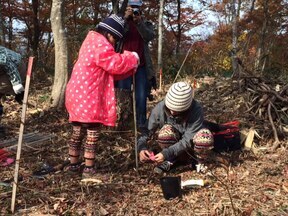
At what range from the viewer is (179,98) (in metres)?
3.24

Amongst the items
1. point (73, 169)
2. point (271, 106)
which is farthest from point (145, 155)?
point (271, 106)

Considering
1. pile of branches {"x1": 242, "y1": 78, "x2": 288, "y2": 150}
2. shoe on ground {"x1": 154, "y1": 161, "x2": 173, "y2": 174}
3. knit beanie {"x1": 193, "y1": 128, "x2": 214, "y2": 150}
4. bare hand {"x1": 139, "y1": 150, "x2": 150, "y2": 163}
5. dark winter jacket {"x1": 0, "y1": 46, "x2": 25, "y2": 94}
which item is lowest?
shoe on ground {"x1": 154, "y1": 161, "x2": 173, "y2": 174}

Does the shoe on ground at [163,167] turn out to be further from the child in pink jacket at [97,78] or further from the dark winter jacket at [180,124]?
the child in pink jacket at [97,78]

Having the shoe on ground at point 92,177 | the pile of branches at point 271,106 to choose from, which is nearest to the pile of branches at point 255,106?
the pile of branches at point 271,106

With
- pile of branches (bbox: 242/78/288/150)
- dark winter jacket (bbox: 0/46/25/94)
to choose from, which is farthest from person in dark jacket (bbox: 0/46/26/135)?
pile of branches (bbox: 242/78/288/150)

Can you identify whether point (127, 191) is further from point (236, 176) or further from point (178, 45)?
point (178, 45)

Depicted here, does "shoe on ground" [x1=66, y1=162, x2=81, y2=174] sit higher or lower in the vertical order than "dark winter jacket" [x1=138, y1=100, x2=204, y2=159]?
lower

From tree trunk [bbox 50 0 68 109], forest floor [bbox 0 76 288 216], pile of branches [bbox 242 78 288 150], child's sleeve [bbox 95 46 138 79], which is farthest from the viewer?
tree trunk [bbox 50 0 68 109]

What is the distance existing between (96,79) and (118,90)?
4.50ft

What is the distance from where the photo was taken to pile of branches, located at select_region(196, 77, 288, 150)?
4332 mm

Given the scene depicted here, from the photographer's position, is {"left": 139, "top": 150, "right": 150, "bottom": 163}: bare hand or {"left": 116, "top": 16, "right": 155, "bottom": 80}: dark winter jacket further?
{"left": 116, "top": 16, "right": 155, "bottom": 80}: dark winter jacket

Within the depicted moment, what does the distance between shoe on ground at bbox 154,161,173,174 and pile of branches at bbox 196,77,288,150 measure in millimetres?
1305

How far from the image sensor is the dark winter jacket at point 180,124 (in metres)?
3.35

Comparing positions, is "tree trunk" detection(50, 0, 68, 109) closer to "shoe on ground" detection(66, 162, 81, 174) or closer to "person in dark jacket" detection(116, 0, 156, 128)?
"person in dark jacket" detection(116, 0, 156, 128)
